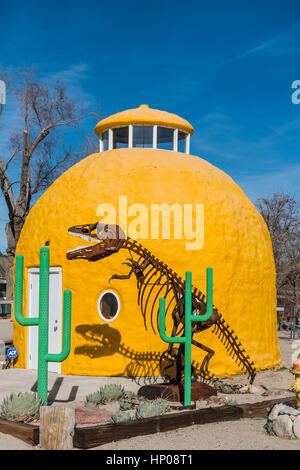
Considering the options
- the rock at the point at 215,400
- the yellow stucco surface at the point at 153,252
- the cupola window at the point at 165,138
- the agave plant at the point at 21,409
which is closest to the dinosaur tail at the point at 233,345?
the yellow stucco surface at the point at 153,252

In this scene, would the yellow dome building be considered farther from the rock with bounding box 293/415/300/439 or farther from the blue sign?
the rock with bounding box 293/415/300/439

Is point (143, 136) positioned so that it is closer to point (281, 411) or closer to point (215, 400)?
point (215, 400)

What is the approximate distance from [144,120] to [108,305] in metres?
5.06

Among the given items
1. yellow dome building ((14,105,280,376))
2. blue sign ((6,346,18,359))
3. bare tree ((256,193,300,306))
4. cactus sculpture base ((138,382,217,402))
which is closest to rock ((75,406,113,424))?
cactus sculpture base ((138,382,217,402))

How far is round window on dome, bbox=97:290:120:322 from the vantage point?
440 inches

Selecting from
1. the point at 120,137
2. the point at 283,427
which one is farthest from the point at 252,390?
the point at 120,137

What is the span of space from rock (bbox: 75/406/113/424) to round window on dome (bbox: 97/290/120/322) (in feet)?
10.8

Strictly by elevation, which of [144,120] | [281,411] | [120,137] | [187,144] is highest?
[144,120]

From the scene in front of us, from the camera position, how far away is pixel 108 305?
11258mm

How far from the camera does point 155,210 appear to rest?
11367 mm

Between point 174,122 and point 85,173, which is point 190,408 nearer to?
point 85,173

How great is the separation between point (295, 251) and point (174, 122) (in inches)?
670

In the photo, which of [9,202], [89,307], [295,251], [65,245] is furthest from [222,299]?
[295,251]

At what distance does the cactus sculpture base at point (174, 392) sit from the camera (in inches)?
348
